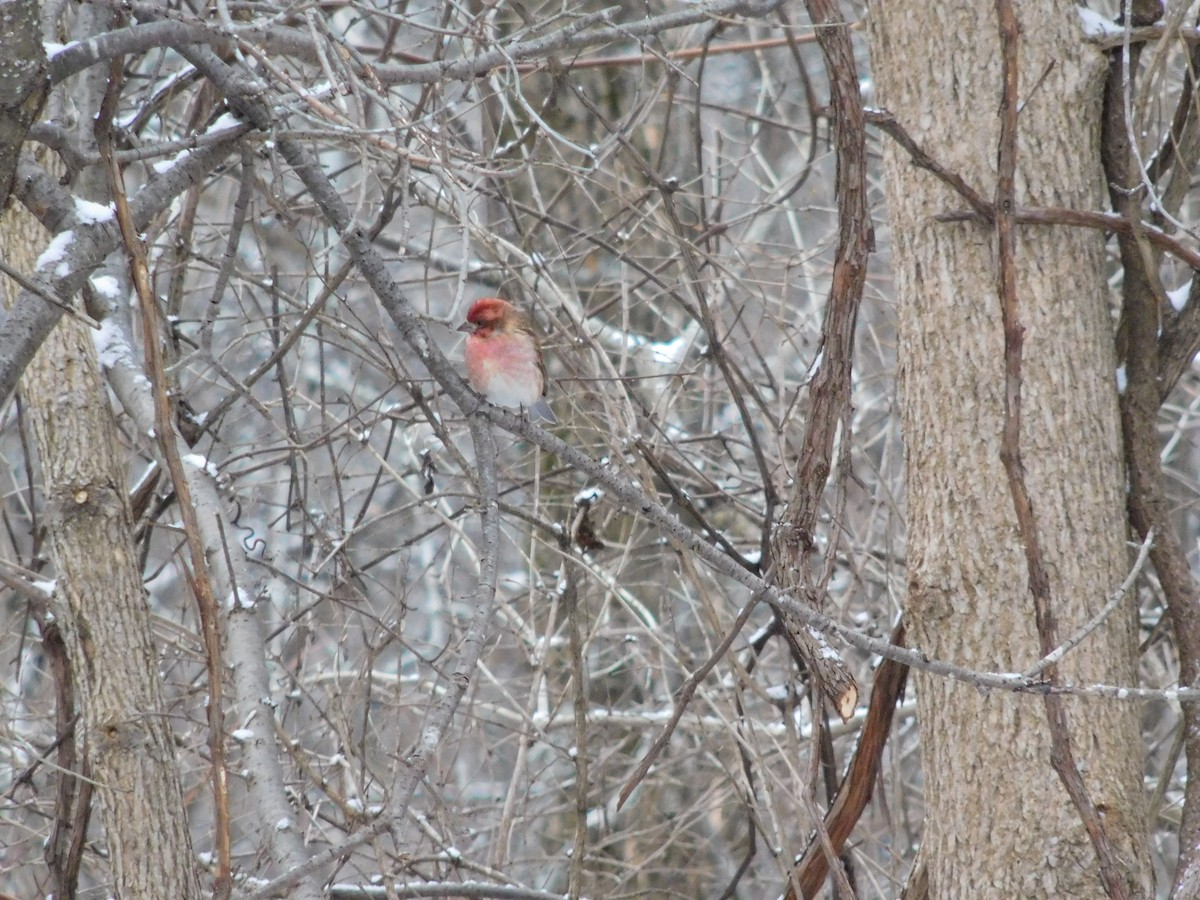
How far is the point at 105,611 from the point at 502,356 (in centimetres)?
177

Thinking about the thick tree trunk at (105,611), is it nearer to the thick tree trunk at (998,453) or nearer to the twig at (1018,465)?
the thick tree trunk at (998,453)

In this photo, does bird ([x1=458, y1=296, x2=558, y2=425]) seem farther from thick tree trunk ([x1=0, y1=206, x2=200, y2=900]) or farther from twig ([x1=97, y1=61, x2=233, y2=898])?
twig ([x1=97, y1=61, x2=233, y2=898])

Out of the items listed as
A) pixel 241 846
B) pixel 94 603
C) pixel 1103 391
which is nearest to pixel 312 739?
pixel 241 846

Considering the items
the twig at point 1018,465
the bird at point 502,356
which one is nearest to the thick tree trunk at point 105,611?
the bird at point 502,356

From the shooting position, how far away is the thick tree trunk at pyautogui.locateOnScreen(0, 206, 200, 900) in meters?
3.28

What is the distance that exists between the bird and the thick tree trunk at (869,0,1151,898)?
1755 mm

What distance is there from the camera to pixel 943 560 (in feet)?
10.0

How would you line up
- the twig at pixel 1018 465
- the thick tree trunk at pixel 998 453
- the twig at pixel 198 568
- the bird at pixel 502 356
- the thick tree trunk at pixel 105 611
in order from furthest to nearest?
the bird at pixel 502 356 → the thick tree trunk at pixel 105 611 → the thick tree trunk at pixel 998 453 → the twig at pixel 1018 465 → the twig at pixel 198 568

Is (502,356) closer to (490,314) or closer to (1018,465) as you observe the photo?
(490,314)

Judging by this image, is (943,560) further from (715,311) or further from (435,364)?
(715,311)

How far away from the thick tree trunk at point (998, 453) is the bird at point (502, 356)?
1.76 m

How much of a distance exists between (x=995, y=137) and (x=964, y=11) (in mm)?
330

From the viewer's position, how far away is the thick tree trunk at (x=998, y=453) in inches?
115

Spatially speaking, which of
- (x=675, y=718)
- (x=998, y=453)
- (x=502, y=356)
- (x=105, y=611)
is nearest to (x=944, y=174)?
(x=998, y=453)
